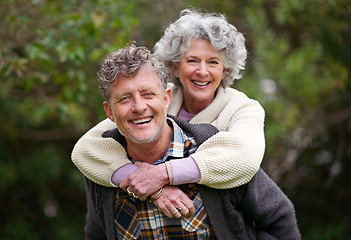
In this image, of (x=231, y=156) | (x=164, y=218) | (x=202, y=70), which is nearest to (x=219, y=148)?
(x=231, y=156)

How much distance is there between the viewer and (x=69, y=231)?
16.9ft

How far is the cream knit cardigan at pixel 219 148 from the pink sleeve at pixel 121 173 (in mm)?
22

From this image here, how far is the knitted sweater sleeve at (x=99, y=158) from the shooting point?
2.11 m

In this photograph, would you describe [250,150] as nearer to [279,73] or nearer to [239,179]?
[239,179]

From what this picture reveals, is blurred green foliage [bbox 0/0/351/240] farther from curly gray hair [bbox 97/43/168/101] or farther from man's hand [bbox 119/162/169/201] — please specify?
man's hand [bbox 119/162/169/201]

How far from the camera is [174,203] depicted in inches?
77.5

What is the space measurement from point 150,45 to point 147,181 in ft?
11.0

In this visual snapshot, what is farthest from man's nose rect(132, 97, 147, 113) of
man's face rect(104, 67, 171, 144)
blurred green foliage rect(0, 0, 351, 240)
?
blurred green foliage rect(0, 0, 351, 240)

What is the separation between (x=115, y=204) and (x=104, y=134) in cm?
→ 38

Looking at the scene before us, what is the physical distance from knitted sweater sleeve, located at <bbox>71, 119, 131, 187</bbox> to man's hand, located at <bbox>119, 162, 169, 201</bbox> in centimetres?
14

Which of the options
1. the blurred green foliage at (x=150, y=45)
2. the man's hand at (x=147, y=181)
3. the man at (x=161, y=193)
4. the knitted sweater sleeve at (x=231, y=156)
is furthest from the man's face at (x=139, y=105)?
the blurred green foliage at (x=150, y=45)

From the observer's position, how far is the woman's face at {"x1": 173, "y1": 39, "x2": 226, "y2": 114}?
2391 millimetres

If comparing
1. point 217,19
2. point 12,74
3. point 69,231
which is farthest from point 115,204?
point 69,231

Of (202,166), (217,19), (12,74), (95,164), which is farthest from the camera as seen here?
(12,74)
